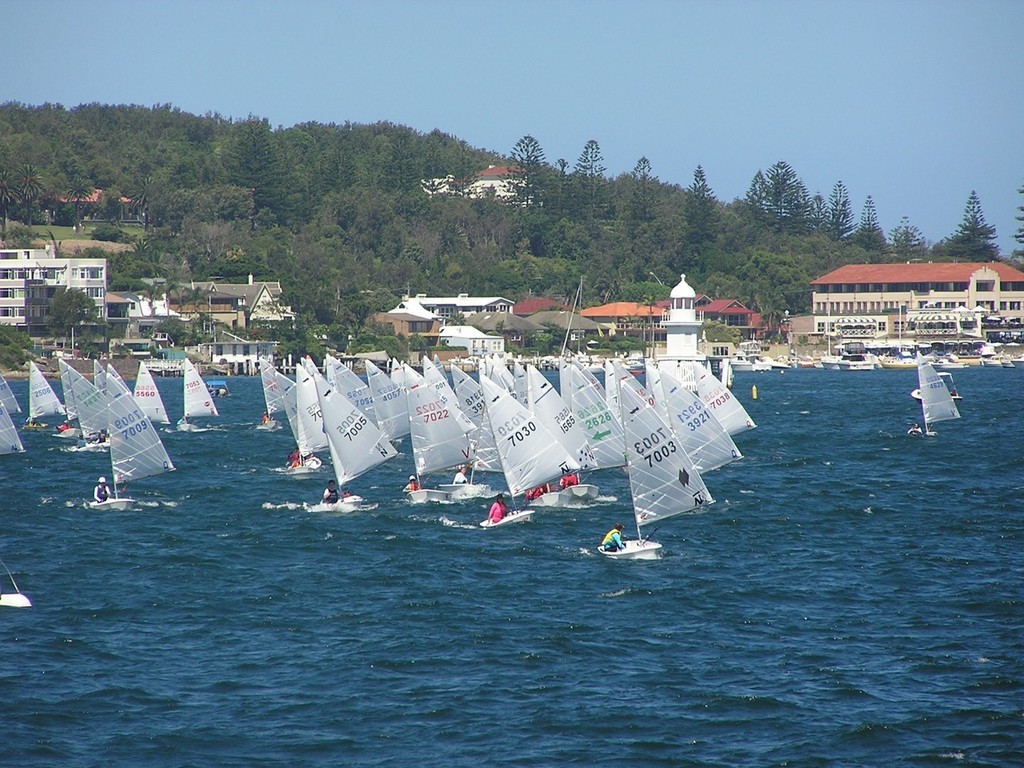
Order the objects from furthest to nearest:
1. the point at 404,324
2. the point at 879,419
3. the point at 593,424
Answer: the point at 404,324 → the point at 879,419 → the point at 593,424

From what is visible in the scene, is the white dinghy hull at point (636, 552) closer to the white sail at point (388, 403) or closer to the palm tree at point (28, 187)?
the white sail at point (388, 403)

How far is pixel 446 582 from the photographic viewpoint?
33375 mm

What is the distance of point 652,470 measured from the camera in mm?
34562

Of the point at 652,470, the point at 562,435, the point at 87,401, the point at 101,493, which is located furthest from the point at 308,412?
the point at 652,470

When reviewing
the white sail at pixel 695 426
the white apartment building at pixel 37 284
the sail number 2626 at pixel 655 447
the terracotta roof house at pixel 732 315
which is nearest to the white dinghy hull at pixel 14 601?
the sail number 2626 at pixel 655 447

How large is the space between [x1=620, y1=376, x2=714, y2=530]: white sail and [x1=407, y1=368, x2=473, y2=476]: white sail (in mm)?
12784

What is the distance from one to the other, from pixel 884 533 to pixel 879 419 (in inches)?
1771

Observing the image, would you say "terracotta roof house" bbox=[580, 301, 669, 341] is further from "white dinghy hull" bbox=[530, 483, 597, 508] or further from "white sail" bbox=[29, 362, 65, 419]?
"white dinghy hull" bbox=[530, 483, 597, 508]

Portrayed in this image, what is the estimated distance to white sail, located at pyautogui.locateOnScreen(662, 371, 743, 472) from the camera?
4391 centimetres

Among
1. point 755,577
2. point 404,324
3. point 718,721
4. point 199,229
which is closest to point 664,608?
point 755,577

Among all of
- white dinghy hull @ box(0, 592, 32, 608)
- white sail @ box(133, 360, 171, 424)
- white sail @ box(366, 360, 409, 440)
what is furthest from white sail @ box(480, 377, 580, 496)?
white sail @ box(133, 360, 171, 424)

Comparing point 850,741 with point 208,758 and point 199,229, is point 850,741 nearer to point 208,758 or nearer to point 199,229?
point 208,758

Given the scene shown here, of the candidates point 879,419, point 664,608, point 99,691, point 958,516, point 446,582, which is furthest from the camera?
point 879,419

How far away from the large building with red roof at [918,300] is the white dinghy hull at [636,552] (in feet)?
466
